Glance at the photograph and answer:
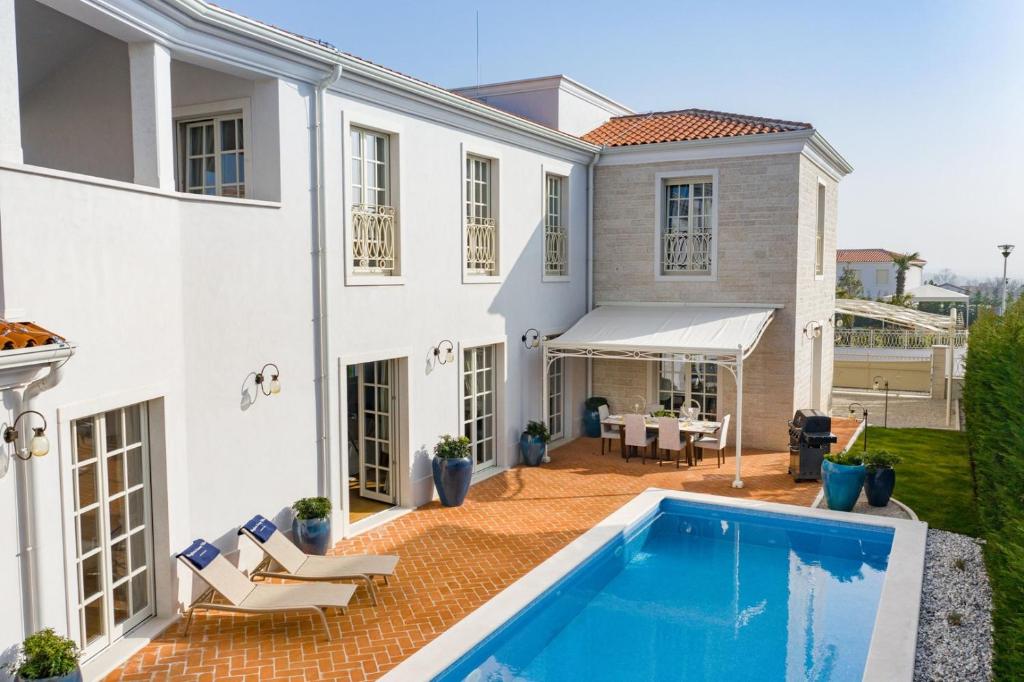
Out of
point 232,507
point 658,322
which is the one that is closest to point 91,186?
point 232,507

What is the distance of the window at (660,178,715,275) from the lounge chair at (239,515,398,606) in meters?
13.5

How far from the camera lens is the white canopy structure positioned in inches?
763

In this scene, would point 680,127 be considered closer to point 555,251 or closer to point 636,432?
point 555,251

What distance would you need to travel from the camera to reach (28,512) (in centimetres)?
827

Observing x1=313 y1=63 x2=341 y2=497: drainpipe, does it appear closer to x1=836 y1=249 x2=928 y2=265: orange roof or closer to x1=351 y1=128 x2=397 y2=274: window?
x1=351 y1=128 x2=397 y2=274: window

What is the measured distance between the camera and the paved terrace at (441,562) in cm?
998

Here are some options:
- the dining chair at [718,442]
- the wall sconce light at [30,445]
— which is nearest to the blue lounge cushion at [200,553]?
the wall sconce light at [30,445]

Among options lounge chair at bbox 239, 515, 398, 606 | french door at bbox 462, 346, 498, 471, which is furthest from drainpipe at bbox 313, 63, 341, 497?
french door at bbox 462, 346, 498, 471

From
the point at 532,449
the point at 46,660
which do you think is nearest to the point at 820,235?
the point at 532,449

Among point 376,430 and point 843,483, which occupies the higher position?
point 376,430

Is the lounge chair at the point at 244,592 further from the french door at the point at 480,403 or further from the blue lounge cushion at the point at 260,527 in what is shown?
the french door at the point at 480,403

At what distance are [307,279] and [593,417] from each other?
39.7ft

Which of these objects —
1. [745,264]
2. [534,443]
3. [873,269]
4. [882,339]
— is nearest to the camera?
[534,443]

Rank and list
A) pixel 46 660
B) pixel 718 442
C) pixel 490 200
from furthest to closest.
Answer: pixel 718 442 → pixel 490 200 → pixel 46 660
